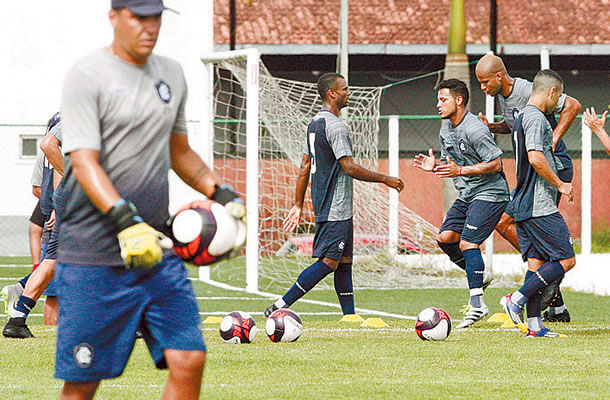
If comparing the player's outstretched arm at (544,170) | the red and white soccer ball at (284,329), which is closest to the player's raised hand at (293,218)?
the red and white soccer ball at (284,329)

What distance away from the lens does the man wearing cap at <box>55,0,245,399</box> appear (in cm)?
428

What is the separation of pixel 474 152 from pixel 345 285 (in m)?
1.77

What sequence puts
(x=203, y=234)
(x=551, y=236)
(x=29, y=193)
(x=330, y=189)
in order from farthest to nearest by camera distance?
(x=29, y=193)
(x=330, y=189)
(x=551, y=236)
(x=203, y=234)

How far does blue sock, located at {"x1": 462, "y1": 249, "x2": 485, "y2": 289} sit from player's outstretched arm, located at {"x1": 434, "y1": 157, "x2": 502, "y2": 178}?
81 centimetres

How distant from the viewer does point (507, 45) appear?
85.2 ft

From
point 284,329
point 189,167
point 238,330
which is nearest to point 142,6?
point 189,167

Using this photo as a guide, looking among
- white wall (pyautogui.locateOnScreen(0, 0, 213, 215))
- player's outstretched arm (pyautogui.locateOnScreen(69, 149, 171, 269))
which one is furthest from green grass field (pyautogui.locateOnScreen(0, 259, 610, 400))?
white wall (pyautogui.locateOnScreen(0, 0, 213, 215))

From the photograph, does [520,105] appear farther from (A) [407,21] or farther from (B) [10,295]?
(A) [407,21]

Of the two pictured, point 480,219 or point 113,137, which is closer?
point 113,137

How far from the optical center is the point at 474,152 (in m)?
9.76

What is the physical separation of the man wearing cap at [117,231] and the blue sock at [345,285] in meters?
5.82

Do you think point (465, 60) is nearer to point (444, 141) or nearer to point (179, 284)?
point (444, 141)

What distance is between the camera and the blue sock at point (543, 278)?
8.75m

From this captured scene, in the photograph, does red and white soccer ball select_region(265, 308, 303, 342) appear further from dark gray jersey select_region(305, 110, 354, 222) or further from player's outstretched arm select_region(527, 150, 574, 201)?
player's outstretched arm select_region(527, 150, 574, 201)
